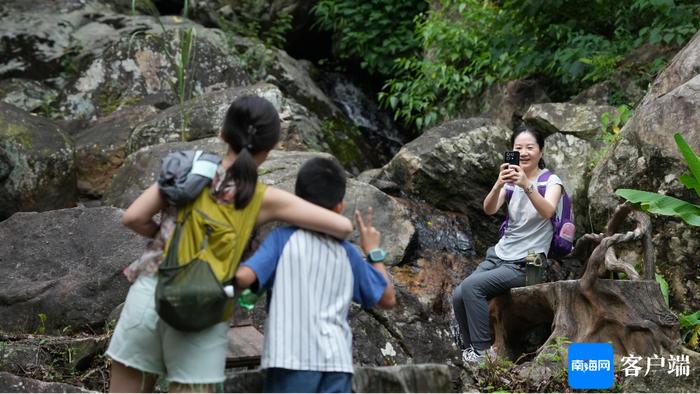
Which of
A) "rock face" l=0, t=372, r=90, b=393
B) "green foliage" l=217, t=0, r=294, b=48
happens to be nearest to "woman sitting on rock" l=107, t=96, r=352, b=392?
"rock face" l=0, t=372, r=90, b=393

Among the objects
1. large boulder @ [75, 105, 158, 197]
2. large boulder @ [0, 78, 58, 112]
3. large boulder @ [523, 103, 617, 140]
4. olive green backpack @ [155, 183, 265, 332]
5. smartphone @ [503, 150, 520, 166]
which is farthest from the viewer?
large boulder @ [0, 78, 58, 112]

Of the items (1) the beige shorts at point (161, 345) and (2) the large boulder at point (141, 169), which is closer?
(1) the beige shorts at point (161, 345)

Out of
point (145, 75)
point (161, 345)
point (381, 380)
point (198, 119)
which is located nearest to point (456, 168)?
point (198, 119)

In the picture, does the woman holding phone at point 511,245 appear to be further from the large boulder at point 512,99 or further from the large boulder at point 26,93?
the large boulder at point 26,93

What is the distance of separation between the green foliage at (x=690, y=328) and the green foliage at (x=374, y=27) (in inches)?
299

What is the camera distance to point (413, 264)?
778 centimetres

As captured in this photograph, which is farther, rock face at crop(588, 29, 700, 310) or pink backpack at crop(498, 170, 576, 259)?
rock face at crop(588, 29, 700, 310)

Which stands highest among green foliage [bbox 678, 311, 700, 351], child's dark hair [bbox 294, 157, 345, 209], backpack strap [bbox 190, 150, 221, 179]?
backpack strap [bbox 190, 150, 221, 179]

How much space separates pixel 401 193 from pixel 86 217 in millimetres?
3140

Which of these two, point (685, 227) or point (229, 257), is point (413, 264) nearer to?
point (685, 227)

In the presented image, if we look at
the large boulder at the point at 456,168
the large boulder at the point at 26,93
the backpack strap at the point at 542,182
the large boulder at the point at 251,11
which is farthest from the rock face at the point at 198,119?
the large boulder at the point at 251,11

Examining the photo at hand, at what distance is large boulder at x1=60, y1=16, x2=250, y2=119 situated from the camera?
11.1 m

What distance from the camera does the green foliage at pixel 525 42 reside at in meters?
8.96

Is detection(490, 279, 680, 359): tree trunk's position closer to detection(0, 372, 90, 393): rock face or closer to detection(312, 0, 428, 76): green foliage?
detection(0, 372, 90, 393): rock face
